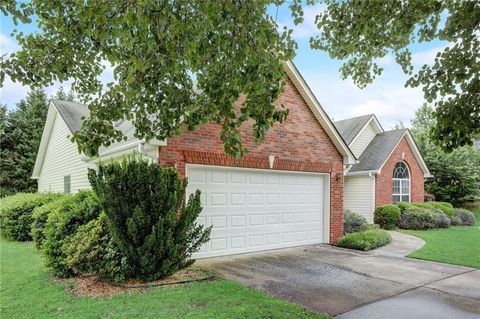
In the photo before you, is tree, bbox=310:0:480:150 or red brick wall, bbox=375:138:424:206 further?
red brick wall, bbox=375:138:424:206

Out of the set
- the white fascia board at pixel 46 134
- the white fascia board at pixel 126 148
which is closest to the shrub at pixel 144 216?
the white fascia board at pixel 126 148

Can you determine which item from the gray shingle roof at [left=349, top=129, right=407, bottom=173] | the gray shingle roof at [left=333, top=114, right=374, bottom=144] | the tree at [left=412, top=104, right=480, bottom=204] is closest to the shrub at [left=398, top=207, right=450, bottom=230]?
the gray shingle roof at [left=349, top=129, right=407, bottom=173]

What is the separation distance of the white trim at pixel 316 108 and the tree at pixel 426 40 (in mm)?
3054

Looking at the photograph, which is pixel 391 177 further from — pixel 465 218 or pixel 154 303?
pixel 154 303

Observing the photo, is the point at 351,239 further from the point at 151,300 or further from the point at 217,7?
the point at 217,7

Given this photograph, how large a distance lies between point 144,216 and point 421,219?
1424cm

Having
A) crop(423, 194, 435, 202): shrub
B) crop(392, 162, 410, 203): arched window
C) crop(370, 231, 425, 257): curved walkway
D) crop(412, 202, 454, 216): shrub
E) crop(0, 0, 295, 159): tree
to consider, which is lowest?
crop(370, 231, 425, 257): curved walkway

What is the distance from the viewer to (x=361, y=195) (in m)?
18.8

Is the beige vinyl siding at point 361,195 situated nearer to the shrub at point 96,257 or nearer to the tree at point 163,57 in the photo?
the shrub at point 96,257

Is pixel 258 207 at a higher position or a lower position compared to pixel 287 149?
lower

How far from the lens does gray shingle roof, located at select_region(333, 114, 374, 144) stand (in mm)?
20614

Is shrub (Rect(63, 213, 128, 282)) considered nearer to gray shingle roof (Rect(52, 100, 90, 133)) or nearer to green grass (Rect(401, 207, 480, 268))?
green grass (Rect(401, 207, 480, 268))

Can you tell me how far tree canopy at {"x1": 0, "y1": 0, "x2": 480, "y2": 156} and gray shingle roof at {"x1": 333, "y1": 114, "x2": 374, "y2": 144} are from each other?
14729mm

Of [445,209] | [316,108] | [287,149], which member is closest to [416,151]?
[445,209]
